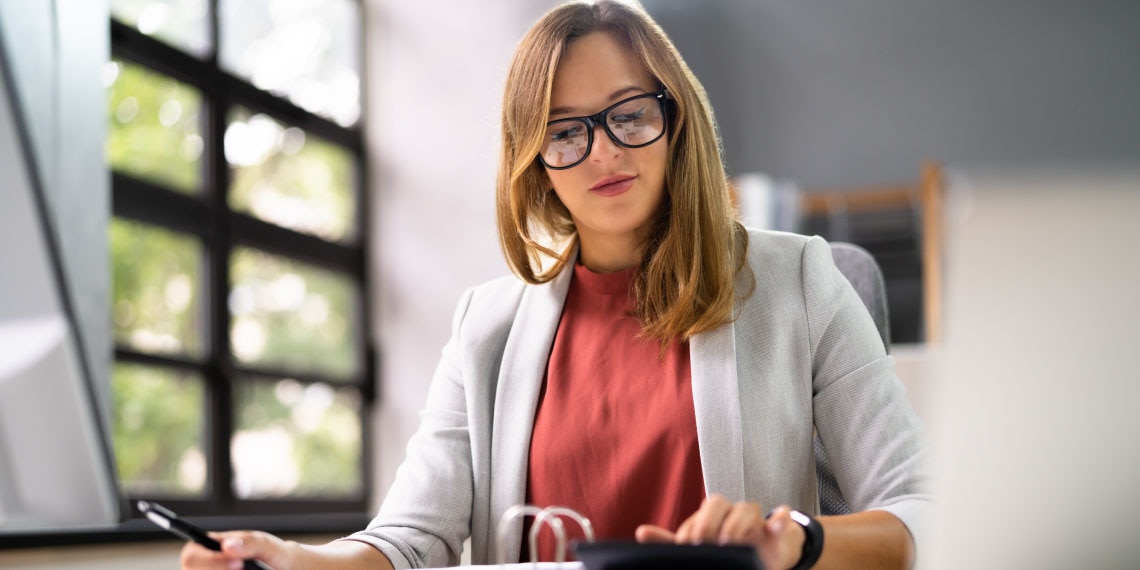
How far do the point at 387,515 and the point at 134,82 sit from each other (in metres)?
2.26

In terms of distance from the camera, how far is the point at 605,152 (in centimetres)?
138

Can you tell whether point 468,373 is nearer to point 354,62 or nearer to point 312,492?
point 312,492

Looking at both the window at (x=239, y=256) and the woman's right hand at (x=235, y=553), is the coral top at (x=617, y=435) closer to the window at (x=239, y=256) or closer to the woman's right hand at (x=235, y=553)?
the woman's right hand at (x=235, y=553)

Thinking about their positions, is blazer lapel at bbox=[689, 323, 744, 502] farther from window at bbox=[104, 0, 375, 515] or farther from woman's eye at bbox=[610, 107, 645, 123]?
window at bbox=[104, 0, 375, 515]

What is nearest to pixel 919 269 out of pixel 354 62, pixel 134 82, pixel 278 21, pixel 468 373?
pixel 354 62

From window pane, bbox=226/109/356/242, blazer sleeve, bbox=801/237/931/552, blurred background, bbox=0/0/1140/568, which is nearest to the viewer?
blazer sleeve, bbox=801/237/931/552

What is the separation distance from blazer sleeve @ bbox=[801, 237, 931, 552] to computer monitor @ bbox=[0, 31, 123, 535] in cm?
150

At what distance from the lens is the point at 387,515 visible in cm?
133

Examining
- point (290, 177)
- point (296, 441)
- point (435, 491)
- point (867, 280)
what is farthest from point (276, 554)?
point (290, 177)

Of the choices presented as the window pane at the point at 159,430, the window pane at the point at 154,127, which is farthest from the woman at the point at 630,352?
the window pane at the point at 154,127

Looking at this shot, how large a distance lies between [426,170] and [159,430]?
1674mm

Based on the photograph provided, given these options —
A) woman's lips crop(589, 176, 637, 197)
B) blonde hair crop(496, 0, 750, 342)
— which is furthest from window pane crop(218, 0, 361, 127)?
woman's lips crop(589, 176, 637, 197)

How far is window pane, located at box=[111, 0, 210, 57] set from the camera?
3.12 m

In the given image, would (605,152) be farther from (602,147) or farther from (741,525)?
(741,525)
